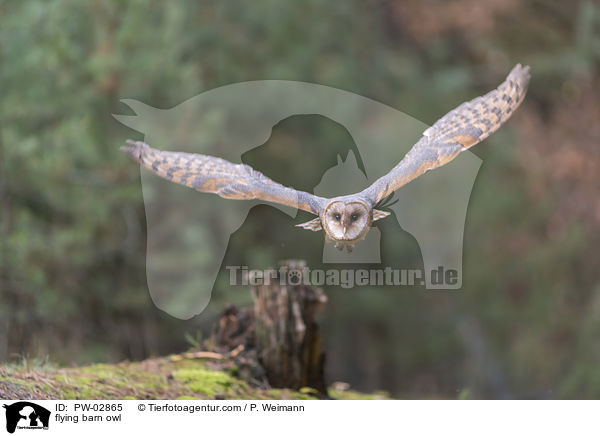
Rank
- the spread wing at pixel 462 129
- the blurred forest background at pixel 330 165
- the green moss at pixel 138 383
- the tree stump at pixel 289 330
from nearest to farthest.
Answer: the green moss at pixel 138 383 < the spread wing at pixel 462 129 < the tree stump at pixel 289 330 < the blurred forest background at pixel 330 165

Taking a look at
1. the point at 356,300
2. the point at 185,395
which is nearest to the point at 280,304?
the point at 185,395

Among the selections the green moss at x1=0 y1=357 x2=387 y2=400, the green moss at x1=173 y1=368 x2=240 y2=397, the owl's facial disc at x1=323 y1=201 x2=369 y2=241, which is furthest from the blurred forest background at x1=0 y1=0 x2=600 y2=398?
the owl's facial disc at x1=323 y1=201 x2=369 y2=241

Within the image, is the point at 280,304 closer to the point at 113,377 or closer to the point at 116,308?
the point at 113,377

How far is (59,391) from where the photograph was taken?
118 inches

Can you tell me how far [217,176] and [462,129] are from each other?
1079 millimetres

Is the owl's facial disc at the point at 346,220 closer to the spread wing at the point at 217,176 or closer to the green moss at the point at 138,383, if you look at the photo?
the spread wing at the point at 217,176

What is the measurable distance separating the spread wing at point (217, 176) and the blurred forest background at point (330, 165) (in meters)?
2.84

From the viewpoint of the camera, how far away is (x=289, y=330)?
3.57 m

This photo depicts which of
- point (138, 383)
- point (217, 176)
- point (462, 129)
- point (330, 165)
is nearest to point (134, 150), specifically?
point (217, 176)

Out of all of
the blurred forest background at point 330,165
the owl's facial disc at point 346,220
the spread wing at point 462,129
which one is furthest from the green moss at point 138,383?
the blurred forest background at point 330,165

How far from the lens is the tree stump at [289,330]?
141 inches

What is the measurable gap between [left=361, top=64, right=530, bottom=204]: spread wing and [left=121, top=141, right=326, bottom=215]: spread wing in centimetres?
40

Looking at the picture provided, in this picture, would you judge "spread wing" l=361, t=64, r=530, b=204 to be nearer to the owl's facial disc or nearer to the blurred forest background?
the owl's facial disc

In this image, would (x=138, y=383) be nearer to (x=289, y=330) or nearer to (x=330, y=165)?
(x=289, y=330)
